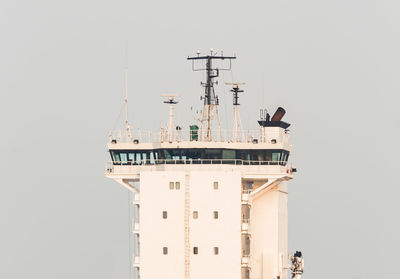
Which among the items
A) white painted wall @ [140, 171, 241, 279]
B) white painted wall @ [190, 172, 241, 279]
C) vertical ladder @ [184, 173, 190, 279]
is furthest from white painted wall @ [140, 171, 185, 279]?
white painted wall @ [190, 172, 241, 279]

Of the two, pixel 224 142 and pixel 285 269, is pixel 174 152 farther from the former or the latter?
pixel 285 269

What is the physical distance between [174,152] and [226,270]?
684cm

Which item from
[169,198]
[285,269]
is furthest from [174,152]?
[285,269]

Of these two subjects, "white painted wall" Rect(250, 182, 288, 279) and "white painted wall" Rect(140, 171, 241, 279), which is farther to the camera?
"white painted wall" Rect(250, 182, 288, 279)

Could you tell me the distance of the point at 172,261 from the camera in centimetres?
11400

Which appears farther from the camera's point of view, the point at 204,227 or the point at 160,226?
the point at 160,226

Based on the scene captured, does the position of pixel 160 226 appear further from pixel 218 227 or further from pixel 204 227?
pixel 218 227

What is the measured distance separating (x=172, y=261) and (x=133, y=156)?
255 inches

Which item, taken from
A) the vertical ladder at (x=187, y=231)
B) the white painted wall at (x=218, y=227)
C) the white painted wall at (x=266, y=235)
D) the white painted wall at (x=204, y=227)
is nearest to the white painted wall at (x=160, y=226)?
the white painted wall at (x=204, y=227)

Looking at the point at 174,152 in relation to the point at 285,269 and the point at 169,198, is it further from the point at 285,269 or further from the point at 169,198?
the point at 285,269

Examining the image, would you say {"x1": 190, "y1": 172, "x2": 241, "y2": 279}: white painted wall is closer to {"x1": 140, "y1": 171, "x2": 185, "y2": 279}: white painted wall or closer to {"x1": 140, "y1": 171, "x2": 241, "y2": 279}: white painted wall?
{"x1": 140, "y1": 171, "x2": 241, "y2": 279}: white painted wall

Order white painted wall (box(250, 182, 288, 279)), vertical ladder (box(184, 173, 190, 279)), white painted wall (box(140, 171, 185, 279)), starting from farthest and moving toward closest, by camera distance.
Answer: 1. white painted wall (box(250, 182, 288, 279))
2. white painted wall (box(140, 171, 185, 279))
3. vertical ladder (box(184, 173, 190, 279))

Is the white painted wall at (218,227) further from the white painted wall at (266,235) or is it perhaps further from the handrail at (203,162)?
the white painted wall at (266,235)

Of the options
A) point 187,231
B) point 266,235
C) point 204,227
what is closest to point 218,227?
point 204,227
